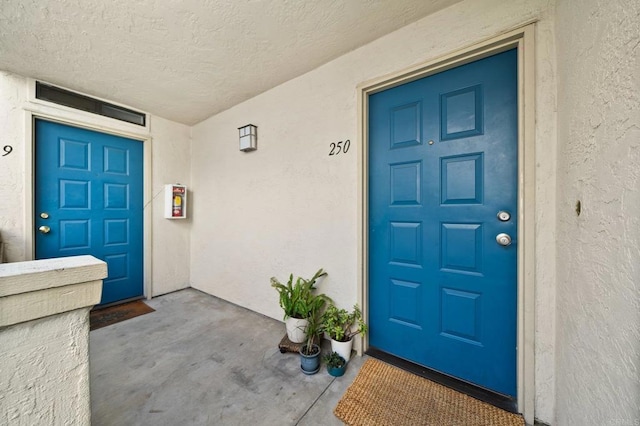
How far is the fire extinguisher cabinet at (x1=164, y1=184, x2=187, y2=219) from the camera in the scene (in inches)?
112

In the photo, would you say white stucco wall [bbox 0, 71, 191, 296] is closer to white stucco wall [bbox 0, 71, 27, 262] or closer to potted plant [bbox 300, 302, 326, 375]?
white stucco wall [bbox 0, 71, 27, 262]

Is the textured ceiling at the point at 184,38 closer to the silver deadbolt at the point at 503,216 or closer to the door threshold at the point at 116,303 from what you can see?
the silver deadbolt at the point at 503,216

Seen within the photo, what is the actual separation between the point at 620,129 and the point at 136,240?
151 inches

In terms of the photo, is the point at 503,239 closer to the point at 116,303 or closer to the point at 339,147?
the point at 339,147

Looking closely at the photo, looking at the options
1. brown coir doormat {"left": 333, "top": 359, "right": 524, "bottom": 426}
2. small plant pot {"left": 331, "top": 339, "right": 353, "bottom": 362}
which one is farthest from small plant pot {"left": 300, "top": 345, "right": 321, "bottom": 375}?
brown coir doormat {"left": 333, "top": 359, "right": 524, "bottom": 426}

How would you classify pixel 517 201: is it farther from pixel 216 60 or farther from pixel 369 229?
pixel 216 60

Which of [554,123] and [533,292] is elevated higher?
[554,123]

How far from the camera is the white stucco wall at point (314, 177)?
1147mm

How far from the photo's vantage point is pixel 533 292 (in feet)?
3.81

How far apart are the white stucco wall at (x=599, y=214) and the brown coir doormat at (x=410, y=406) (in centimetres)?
33

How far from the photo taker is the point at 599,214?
0.73m

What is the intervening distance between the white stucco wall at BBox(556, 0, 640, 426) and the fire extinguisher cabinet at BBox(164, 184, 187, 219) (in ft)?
11.5

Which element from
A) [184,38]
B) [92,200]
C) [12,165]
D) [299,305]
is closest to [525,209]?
[299,305]

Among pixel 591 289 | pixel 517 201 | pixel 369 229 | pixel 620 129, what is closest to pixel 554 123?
pixel 517 201
